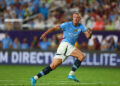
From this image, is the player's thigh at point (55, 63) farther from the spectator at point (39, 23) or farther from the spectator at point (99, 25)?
the spectator at point (39, 23)

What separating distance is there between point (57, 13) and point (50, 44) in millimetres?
2643

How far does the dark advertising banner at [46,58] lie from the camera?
18.1 m

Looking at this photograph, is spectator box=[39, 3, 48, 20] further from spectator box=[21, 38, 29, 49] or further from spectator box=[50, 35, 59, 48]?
spectator box=[21, 38, 29, 49]

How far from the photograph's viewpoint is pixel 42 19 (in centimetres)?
2145

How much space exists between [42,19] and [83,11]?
8.06 feet

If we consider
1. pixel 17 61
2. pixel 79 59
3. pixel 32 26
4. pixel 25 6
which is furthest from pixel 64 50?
pixel 25 6

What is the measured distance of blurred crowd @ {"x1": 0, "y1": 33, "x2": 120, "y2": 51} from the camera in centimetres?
1948

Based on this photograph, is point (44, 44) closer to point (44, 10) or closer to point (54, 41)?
point (54, 41)

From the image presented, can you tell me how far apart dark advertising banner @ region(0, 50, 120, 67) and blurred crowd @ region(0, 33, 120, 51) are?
0.65 meters

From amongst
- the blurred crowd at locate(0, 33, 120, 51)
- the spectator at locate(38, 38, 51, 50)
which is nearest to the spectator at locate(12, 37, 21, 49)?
the blurred crowd at locate(0, 33, 120, 51)

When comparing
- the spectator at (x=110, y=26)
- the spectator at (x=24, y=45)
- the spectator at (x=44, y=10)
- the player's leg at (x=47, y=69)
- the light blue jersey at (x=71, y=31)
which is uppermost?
the spectator at (x=44, y=10)

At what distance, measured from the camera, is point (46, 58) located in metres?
18.8

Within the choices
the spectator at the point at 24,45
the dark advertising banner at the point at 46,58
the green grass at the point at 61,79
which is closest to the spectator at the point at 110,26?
the dark advertising banner at the point at 46,58

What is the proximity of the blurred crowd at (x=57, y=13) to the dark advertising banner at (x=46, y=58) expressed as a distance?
2.17 m
